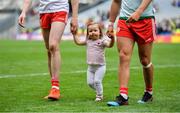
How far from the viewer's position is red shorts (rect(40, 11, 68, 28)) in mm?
8648

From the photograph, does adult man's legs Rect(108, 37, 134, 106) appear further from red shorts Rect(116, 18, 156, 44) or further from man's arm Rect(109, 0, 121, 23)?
man's arm Rect(109, 0, 121, 23)

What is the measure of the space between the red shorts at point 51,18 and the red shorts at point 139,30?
105 centimetres

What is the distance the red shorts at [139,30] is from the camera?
25.9 feet

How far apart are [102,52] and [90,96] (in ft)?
2.50

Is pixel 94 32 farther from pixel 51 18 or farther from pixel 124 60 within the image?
pixel 124 60

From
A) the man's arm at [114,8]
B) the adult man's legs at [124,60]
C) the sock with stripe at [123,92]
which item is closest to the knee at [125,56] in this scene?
the adult man's legs at [124,60]

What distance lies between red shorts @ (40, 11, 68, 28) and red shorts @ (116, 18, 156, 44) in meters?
1.05

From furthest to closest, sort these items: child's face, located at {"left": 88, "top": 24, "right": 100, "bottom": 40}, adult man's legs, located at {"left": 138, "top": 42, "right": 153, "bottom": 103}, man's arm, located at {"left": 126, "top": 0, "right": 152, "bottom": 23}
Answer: child's face, located at {"left": 88, "top": 24, "right": 100, "bottom": 40} < adult man's legs, located at {"left": 138, "top": 42, "right": 153, "bottom": 103} < man's arm, located at {"left": 126, "top": 0, "right": 152, "bottom": 23}

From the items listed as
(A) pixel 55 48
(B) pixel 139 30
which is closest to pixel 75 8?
(A) pixel 55 48

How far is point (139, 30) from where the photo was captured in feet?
25.9

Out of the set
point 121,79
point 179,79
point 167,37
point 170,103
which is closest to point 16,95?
point 121,79

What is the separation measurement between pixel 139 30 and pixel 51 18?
148cm

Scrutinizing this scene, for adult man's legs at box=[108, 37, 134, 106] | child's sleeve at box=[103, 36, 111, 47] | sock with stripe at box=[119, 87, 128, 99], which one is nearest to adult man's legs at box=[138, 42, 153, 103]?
adult man's legs at box=[108, 37, 134, 106]

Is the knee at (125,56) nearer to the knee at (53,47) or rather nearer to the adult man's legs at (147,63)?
the adult man's legs at (147,63)
